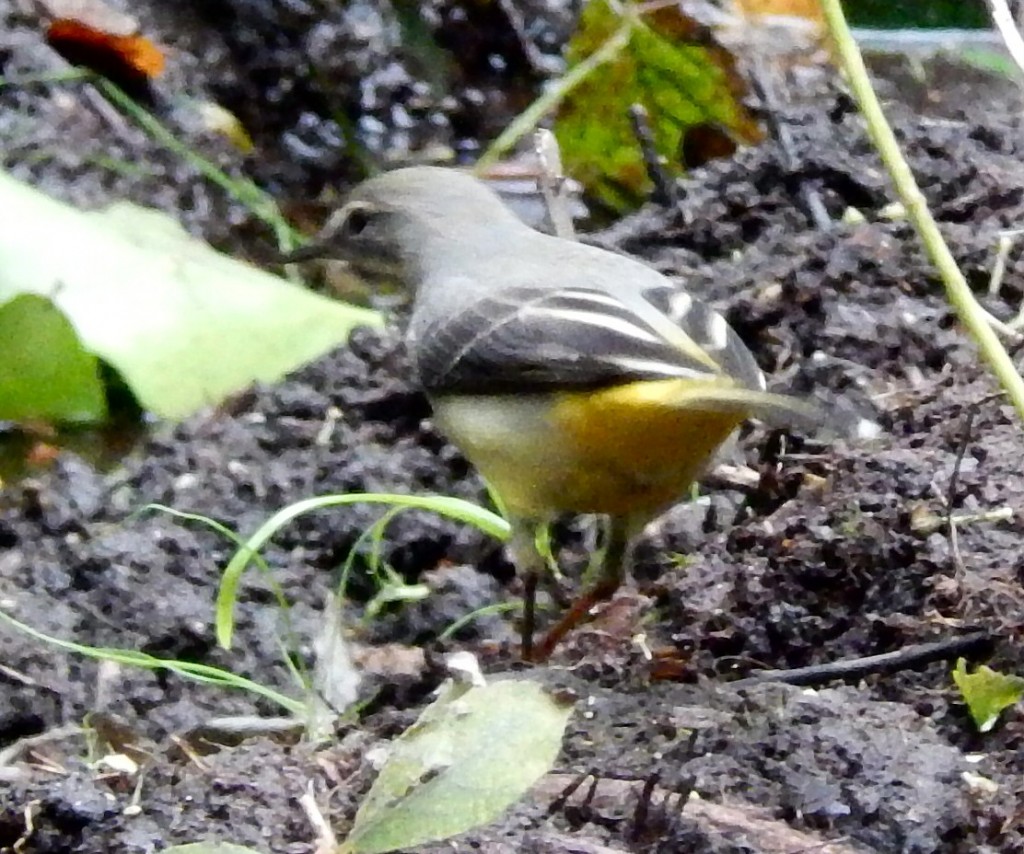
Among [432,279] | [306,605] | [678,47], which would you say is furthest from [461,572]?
[678,47]

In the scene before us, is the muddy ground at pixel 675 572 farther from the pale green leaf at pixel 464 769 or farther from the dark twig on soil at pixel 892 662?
the pale green leaf at pixel 464 769

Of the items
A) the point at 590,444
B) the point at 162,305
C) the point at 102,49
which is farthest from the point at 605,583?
the point at 102,49

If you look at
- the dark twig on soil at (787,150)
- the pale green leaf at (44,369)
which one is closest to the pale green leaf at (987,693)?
the dark twig on soil at (787,150)

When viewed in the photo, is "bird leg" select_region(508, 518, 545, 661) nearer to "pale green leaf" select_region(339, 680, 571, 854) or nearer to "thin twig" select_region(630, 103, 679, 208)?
"pale green leaf" select_region(339, 680, 571, 854)

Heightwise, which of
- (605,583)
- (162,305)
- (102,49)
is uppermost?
(102,49)

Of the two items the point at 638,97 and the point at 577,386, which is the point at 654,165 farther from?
the point at 577,386

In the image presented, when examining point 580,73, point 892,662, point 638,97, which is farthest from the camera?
point 638,97
